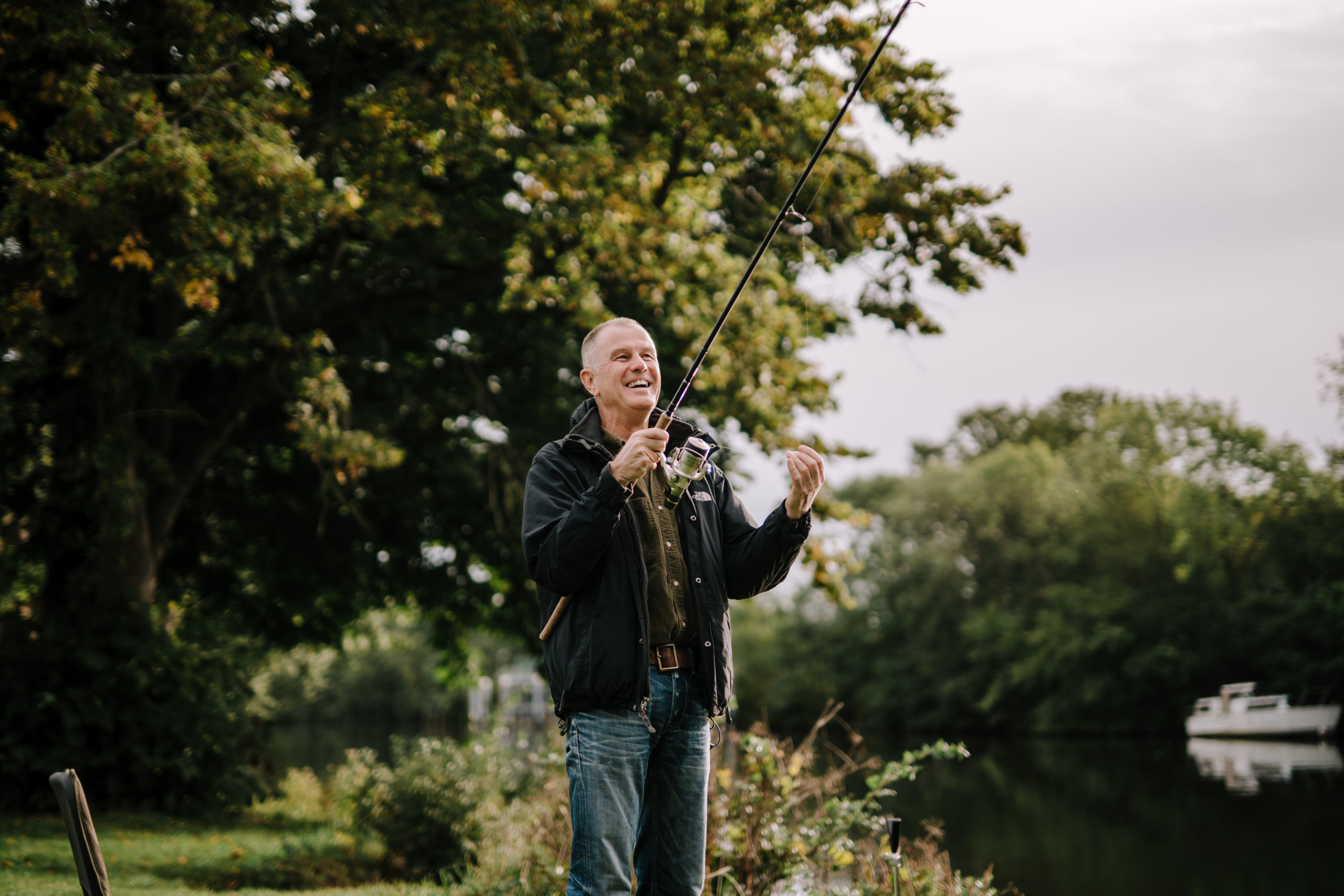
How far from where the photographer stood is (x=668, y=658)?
9.03ft

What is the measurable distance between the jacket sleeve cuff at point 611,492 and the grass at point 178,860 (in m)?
4.34

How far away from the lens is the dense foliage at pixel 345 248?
703 cm

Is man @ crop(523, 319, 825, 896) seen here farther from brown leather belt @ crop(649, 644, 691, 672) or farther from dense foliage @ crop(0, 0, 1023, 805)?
dense foliage @ crop(0, 0, 1023, 805)

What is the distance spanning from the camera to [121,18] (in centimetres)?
805

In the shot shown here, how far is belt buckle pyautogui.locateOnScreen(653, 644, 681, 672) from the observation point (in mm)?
2734

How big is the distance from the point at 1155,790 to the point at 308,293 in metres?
15.3

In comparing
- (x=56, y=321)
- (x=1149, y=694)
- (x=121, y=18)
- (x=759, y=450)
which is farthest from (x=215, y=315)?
(x=1149, y=694)

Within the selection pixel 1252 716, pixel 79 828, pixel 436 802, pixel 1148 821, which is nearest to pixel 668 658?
pixel 79 828

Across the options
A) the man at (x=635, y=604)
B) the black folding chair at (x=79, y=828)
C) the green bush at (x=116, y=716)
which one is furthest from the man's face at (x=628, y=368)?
the green bush at (x=116, y=716)

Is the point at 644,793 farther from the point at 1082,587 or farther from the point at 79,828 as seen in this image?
the point at 1082,587

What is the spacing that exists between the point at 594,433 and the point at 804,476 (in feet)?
1.95

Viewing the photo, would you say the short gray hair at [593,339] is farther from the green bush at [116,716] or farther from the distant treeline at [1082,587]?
the distant treeline at [1082,587]

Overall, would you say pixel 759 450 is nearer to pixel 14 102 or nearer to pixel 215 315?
pixel 215 315

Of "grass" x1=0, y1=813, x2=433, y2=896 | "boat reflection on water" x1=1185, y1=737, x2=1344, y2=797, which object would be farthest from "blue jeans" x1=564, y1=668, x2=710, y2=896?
"boat reflection on water" x1=1185, y1=737, x2=1344, y2=797
